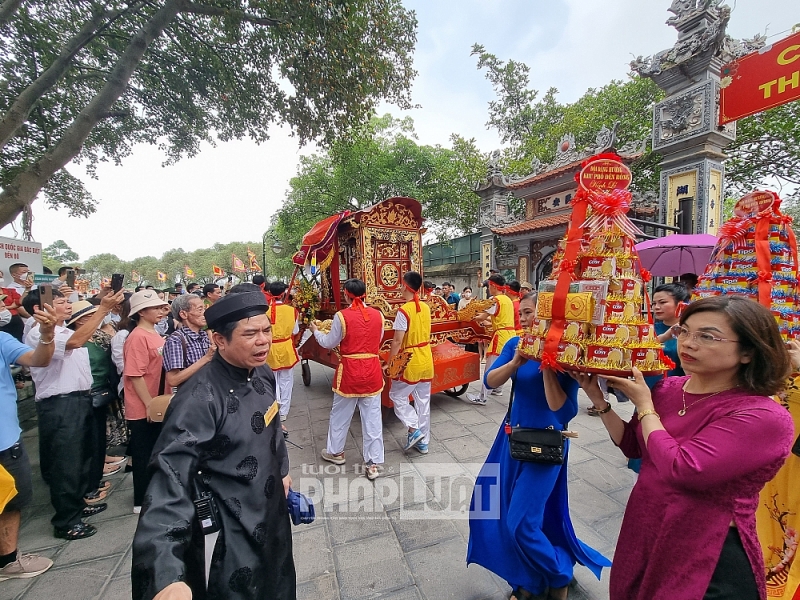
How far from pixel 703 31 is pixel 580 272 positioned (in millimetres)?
8780

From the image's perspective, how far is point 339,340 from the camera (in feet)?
12.4

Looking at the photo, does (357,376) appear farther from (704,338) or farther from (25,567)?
(704,338)

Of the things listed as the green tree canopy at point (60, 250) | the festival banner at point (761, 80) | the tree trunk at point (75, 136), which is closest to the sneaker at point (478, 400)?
the festival banner at point (761, 80)

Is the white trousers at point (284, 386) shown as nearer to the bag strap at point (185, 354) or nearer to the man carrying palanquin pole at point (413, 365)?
the man carrying palanquin pole at point (413, 365)

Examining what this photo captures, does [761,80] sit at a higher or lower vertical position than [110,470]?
higher

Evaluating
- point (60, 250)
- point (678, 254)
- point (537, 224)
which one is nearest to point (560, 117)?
point (537, 224)

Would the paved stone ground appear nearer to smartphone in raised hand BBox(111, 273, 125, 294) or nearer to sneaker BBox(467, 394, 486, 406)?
sneaker BBox(467, 394, 486, 406)

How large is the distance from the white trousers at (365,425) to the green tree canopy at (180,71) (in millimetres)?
5735

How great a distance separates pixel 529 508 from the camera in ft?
6.24

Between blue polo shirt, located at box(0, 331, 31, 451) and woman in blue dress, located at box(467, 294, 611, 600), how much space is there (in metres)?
2.90

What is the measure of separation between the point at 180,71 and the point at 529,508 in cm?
1038

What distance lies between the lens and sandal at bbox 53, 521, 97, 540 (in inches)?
108

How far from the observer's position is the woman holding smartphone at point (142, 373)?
280 centimetres

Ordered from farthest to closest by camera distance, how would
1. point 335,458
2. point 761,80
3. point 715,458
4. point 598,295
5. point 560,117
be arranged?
1. point 560,117
2. point 761,80
3. point 335,458
4. point 598,295
5. point 715,458
